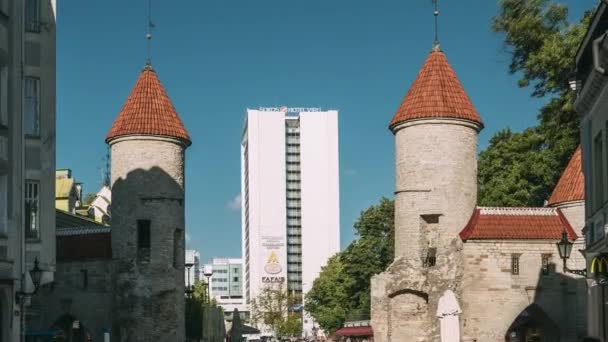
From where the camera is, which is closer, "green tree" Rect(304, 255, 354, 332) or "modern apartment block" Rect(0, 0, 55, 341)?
"modern apartment block" Rect(0, 0, 55, 341)

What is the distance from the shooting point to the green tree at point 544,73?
3784 centimetres

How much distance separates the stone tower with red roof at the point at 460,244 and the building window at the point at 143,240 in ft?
32.8


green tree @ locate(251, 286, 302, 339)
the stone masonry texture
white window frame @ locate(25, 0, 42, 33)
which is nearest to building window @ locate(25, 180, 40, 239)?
white window frame @ locate(25, 0, 42, 33)

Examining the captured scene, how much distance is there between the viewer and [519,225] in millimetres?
37969

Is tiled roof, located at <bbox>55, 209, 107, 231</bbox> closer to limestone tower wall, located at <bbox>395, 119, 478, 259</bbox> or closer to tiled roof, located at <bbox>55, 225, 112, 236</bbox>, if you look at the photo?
tiled roof, located at <bbox>55, 225, 112, 236</bbox>

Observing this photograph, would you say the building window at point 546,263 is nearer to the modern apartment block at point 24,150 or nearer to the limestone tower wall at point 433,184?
the limestone tower wall at point 433,184

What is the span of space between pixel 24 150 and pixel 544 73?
21.7 m

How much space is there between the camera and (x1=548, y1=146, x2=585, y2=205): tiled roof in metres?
37.7

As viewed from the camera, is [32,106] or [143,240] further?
[143,240]

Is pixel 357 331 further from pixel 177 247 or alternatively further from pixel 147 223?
pixel 147 223

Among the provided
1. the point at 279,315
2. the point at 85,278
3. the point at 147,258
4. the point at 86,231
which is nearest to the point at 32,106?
the point at 147,258

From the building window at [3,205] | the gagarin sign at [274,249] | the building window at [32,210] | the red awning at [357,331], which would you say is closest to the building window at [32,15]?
the building window at [32,210]

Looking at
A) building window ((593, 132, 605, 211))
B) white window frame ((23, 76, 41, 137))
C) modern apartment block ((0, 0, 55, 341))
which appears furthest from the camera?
white window frame ((23, 76, 41, 137))

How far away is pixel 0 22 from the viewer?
2303 cm
